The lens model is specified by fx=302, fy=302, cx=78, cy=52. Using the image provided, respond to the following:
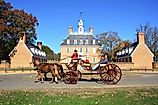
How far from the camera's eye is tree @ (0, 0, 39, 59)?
5969cm

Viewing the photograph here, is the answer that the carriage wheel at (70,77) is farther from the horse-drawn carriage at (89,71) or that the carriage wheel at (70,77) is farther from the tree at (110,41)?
the tree at (110,41)

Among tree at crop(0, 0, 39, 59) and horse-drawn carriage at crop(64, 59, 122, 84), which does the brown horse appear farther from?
tree at crop(0, 0, 39, 59)

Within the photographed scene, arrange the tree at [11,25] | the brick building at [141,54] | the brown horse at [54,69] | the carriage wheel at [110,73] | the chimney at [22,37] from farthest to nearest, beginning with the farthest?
the brick building at [141,54], the chimney at [22,37], the tree at [11,25], the brown horse at [54,69], the carriage wheel at [110,73]

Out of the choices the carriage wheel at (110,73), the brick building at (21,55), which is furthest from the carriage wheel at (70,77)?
the brick building at (21,55)

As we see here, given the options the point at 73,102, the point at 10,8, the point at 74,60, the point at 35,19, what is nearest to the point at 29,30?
the point at 35,19

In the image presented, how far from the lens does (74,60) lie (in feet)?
62.9

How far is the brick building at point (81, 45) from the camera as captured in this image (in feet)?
308

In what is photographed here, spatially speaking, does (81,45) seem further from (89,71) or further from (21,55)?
(89,71)

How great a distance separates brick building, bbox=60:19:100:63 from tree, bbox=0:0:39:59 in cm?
2515

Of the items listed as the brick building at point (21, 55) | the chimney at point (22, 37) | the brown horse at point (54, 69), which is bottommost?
the brown horse at point (54, 69)

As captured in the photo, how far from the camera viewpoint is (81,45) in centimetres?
9538

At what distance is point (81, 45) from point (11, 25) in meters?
35.6

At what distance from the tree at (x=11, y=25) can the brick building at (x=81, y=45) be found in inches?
990

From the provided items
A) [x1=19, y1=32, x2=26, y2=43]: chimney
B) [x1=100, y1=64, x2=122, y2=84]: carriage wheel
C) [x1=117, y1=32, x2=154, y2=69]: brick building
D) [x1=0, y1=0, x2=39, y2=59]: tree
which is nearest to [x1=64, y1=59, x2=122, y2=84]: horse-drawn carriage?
[x1=100, y1=64, x2=122, y2=84]: carriage wheel
